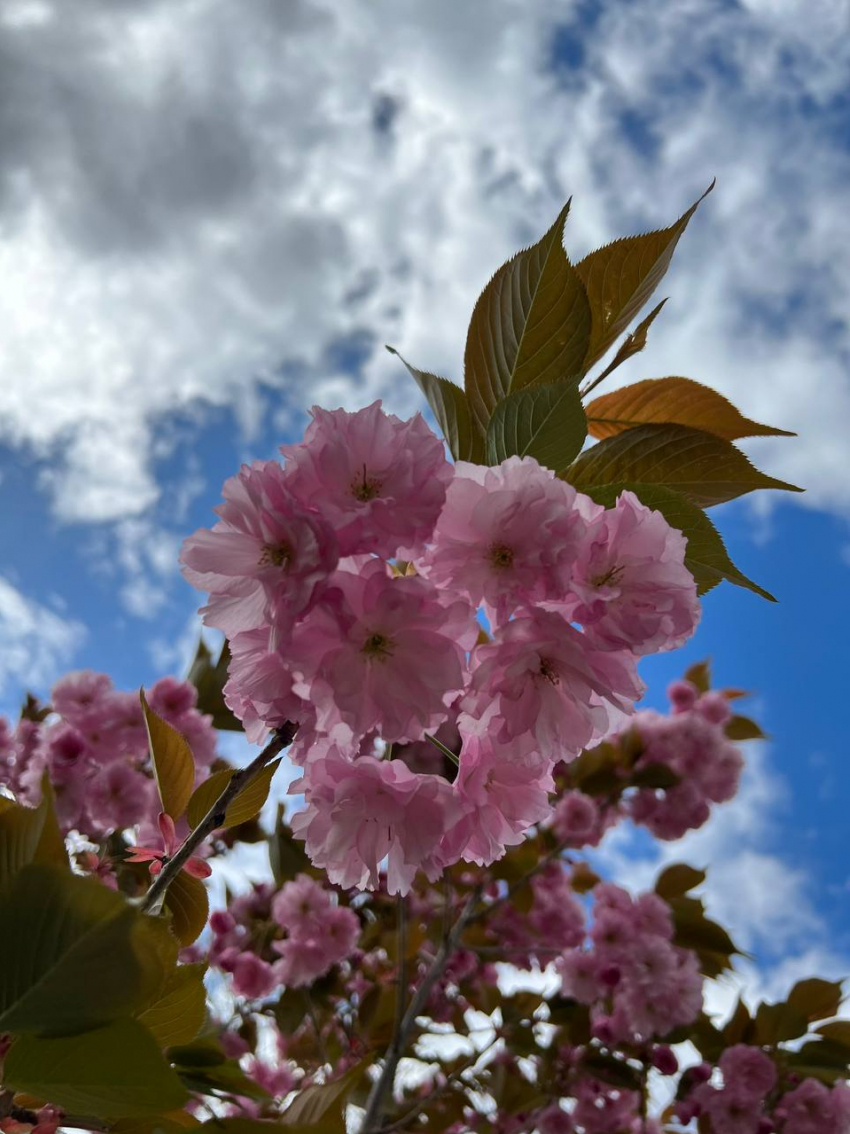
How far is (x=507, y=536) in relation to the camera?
67 centimetres

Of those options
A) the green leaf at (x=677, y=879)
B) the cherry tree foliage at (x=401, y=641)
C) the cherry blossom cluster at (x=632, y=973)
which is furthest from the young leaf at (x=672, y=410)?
the green leaf at (x=677, y=879)

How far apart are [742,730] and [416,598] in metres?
2.97

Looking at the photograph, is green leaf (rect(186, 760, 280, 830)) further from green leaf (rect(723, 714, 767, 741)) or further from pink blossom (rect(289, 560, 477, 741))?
green leaf (rect(723, 714, 767, 741))

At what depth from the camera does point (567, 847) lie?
110 inches

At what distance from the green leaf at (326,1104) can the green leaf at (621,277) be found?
31.5 inches

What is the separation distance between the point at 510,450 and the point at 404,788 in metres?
0.36

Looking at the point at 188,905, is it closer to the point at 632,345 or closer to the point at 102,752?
the point at 632,345

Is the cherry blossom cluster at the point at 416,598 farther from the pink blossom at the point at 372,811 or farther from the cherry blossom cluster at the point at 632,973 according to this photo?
the cherry blossom cluster at the point at 632,973

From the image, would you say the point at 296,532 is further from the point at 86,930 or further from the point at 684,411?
the point at 684,411

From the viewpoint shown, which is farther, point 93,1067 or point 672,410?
point 672,410

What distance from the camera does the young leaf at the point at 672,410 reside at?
3.38 feet

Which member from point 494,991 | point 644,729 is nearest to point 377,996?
point 494,991

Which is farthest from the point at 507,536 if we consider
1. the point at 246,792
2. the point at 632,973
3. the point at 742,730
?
the point at 742,730

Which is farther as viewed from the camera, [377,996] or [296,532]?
[377,996]
